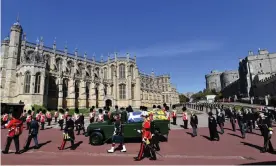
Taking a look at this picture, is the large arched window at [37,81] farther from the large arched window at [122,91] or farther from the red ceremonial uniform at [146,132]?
the red ceremonial uniform at [146,132]

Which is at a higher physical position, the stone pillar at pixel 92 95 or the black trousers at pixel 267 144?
the stone pillar at pixel 92 95

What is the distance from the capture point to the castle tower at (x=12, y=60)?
36312mm

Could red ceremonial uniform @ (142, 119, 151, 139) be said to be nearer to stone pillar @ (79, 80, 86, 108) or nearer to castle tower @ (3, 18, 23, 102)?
castle tower @ (3, 18, 23, 102)

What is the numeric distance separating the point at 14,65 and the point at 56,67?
29.4ft

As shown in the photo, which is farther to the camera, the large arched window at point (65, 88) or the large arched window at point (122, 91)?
the large arched window at point (122, 91)

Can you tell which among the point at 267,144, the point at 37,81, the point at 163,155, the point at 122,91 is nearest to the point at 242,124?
the point at 267,144

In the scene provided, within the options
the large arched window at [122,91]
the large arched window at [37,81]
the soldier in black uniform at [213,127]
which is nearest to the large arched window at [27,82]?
the large arched window at [37,81]

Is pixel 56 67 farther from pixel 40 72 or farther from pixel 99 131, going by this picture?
pixel 99 131

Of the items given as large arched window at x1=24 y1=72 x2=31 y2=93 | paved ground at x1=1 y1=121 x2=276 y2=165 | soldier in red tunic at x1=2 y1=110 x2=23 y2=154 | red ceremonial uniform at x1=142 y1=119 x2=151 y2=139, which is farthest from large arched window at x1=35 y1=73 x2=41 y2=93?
red ceremonial uniform at x1=142 y1=119 x2=151 y2=139

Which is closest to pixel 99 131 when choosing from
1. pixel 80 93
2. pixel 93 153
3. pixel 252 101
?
pixel 93 153

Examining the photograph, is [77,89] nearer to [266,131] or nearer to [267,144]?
[266,131]

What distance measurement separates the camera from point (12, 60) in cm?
3756

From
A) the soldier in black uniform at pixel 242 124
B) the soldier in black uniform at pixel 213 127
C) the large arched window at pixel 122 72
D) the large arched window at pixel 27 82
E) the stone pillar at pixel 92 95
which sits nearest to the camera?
the soldier in black uniform at pixel 213 127

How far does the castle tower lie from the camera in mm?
36312
